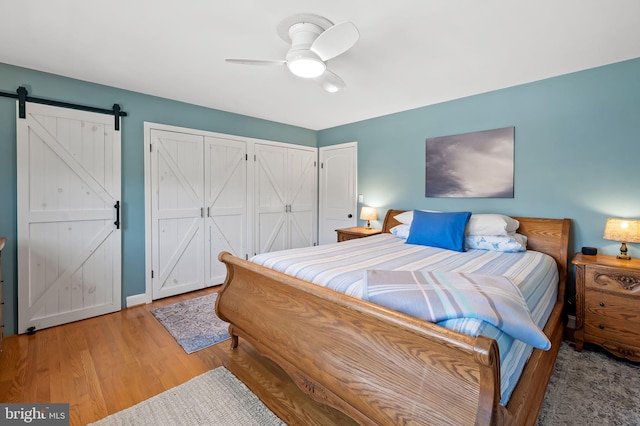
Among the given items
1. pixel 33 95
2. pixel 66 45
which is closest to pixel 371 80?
pixel 66 45

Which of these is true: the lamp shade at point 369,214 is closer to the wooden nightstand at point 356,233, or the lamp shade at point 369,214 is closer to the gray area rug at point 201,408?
the wooden nightstand at point 356,233

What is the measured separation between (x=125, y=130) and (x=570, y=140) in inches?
177

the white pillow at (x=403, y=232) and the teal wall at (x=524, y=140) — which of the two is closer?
the teal wall at (x=524, y=140)

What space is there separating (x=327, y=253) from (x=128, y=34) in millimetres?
2190

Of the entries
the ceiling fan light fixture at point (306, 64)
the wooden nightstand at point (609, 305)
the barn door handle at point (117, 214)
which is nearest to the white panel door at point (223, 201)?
the barn door handle at point (117, 214)

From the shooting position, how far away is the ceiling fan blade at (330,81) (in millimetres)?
2154

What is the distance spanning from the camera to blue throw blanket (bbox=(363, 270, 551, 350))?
115 centimetres

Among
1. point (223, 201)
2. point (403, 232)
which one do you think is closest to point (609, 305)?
point (403, 232)

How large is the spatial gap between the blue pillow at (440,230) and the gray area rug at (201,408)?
2026 mm

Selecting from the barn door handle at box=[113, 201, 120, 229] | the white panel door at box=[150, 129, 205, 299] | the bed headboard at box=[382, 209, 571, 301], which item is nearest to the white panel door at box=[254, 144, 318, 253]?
the white panel door at box=[150, 129, 205, 299]

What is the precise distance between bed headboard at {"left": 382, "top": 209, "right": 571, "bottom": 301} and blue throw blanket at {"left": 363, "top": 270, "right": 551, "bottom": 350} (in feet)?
5.41

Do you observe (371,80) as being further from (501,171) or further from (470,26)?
(501,171)

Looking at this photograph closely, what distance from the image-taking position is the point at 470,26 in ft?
6.36

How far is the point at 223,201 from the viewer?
393cm
